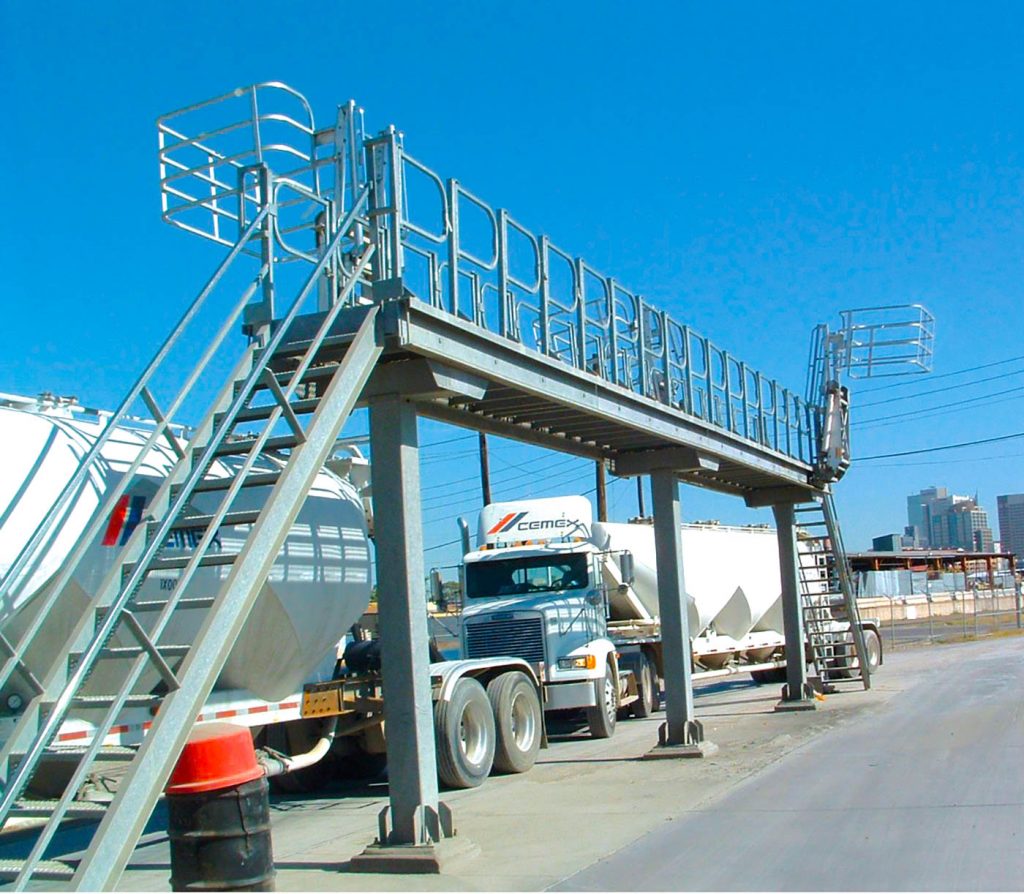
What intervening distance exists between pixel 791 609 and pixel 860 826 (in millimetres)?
12351

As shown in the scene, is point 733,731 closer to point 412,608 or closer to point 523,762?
point 523,762

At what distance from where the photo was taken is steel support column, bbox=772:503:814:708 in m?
21.5

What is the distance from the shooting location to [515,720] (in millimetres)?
15852

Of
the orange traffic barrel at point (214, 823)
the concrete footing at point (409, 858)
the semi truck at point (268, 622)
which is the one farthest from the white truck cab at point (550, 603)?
the orange traffic barrel at point (214, 823)

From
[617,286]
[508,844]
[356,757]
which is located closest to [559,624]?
[356,757]

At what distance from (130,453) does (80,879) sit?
17.1 feet

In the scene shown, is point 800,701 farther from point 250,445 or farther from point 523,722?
point 250,445

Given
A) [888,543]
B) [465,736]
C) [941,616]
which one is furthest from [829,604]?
[888,543]

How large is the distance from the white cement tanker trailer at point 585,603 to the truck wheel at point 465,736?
3.47 meters

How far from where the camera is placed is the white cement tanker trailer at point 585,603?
18.2m

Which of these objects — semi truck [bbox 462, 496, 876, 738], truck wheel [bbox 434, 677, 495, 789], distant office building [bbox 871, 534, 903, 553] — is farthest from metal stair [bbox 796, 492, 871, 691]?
distant office building [bbox 871, 534, 903, 553]

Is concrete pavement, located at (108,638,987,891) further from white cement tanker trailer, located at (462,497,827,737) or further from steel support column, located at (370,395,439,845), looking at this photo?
white cement tanker trailer, located at (462,497,827,737)

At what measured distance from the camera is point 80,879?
5605 millimetres

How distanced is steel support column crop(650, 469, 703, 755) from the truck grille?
3.02m
